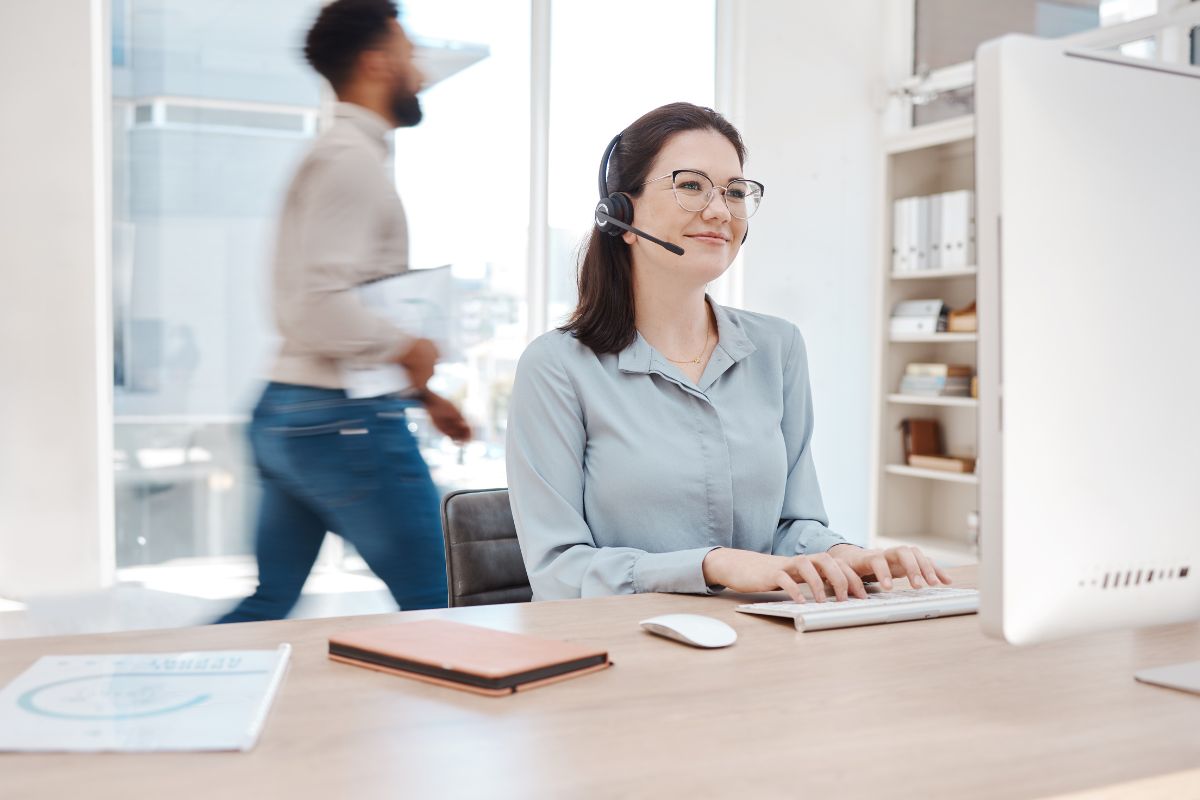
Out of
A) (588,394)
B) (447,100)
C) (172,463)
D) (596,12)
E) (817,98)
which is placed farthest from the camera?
(817,98)

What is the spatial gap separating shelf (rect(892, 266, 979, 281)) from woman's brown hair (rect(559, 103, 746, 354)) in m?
2.92

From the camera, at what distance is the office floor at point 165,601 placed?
362cm

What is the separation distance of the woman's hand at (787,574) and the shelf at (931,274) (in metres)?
3.39

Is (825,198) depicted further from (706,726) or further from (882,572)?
(706,726)

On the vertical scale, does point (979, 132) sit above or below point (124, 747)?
above

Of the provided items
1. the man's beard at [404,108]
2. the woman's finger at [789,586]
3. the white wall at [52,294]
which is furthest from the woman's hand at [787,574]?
the white wall at [52,294]

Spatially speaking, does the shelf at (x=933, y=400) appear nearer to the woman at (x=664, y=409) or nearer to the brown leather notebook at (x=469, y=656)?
the woman at (x=664, y=409)

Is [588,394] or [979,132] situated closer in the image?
[979,132]

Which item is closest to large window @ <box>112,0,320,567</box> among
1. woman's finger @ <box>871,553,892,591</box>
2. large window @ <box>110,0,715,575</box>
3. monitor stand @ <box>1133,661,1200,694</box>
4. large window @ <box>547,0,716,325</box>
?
large window @ <box>110,0,715,575</box>

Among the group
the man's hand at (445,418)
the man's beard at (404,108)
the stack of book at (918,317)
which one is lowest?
the man's hand at (445,418)

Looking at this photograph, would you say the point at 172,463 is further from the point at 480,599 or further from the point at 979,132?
the point at 979,132

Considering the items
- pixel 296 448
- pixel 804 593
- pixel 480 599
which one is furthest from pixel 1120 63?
pixel 296 448

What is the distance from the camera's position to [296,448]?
2150mm

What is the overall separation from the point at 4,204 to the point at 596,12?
2.36 m
